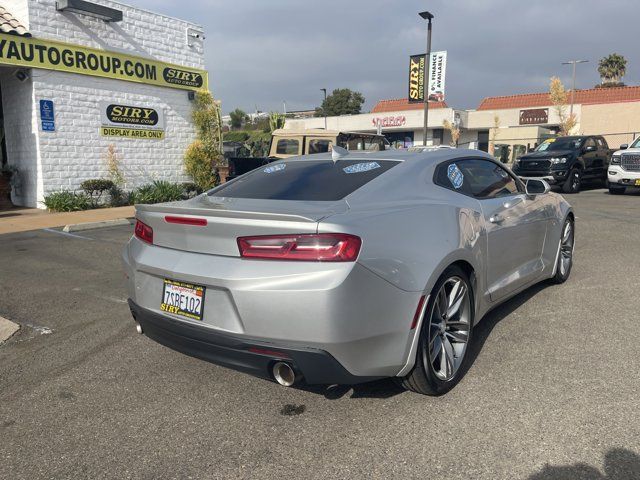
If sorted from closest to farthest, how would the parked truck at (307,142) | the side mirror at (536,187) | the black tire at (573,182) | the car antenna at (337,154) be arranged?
1. the car antenna at (337,154)
2. the side mirror at (536,187)
3. the parked truck at (307,142)
4. the black tire at (573,182)

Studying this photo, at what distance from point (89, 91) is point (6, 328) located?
9607 millimetres

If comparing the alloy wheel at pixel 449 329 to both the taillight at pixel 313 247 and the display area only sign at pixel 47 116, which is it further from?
the display area only sign at pixel 47 116

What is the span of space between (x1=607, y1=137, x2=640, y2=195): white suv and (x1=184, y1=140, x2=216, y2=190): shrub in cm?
1168

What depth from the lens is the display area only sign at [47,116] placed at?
11.5m

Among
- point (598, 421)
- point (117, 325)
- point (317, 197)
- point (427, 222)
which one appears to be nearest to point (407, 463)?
point (598, 421)

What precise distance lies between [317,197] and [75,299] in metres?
3.38

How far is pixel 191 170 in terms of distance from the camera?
48.7 ft

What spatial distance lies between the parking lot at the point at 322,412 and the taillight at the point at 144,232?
0.93 meters

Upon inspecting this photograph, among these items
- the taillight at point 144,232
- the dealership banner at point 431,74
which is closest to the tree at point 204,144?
the dealership banner at point 431,74

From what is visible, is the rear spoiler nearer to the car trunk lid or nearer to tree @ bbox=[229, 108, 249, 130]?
the car trunk lid

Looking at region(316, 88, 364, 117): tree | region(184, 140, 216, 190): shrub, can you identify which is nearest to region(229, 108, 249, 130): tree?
region(316, 88, 364, 117): tree

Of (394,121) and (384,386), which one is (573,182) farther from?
(394,121)

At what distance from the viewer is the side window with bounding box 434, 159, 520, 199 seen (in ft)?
12.1

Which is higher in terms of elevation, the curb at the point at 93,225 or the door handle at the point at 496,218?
the door handle at the point at 496,218
